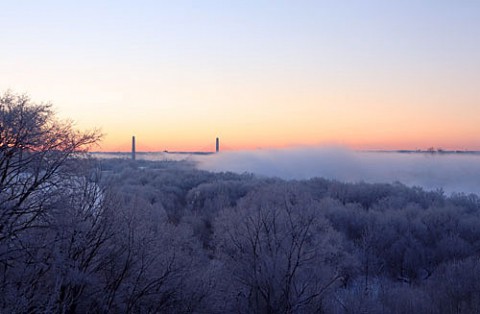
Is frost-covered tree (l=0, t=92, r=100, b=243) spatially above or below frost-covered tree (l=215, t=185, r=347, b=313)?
above

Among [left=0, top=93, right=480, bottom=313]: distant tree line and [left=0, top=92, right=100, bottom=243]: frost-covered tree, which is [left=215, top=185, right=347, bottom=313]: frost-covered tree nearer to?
[left=0, top=93, right=480, bottom=313]: distant tree line

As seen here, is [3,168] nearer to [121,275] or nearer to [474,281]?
[121,275]

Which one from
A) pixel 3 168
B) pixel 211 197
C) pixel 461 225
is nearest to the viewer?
pixel 3 168

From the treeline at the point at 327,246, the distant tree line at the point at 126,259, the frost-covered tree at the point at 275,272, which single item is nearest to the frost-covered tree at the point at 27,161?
the distant tree line at the point at 126,259

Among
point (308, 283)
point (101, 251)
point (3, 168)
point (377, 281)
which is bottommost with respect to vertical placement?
point (377, 281)

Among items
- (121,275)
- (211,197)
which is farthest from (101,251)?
(211,197)

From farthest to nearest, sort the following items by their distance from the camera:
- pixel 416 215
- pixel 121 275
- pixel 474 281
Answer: pixel 416 215, pixel 474 281, pixel 121 275

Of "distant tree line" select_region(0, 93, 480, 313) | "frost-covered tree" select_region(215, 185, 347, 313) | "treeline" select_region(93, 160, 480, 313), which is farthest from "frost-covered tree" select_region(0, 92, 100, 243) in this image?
"frost-covered tree" select_region(215, 185, 347, 313)

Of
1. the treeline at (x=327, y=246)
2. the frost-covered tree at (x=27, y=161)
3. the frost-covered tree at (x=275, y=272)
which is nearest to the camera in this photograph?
the frost-covered tree at (x=27, y=161)

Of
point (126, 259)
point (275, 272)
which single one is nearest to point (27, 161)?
point (126, 259)

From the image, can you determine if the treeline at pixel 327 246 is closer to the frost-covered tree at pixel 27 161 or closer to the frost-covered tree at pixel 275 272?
the frost-covered tree at pixel 275 272

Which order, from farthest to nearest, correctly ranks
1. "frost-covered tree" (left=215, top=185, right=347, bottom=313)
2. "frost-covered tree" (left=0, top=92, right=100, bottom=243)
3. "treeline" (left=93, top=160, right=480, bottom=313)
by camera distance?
"treeline" (left=93, top=160, right=480, bottom=313)
"frost-covered tree" (left=215, top=185, right=347, bottom=313)
"frost-covered tree" (left=0, top=92, right=100, bottom=243)
